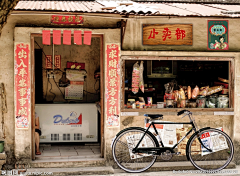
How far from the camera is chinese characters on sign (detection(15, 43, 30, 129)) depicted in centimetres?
693

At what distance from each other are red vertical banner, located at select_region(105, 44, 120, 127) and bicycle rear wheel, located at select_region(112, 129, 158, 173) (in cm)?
49

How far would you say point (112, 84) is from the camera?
7.20 m

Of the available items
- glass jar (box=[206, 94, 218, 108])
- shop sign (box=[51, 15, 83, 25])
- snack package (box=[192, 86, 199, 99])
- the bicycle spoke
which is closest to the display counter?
the bicycle spoke

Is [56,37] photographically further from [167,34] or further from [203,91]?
[203,91]

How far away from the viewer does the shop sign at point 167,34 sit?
732 cm

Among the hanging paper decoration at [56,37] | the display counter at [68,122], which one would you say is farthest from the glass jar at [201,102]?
the hanging paper decoration at [56,37]

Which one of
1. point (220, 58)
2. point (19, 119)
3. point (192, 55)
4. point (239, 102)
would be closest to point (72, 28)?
point (19, 119)

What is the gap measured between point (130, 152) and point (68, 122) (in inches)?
98.8

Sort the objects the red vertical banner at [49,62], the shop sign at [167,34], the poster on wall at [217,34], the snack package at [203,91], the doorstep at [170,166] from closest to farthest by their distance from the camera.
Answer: the doorstep at [170,166], the shop sign at [167,34], the poster on wall at [217,34], the snack package at [203,91], the red vertical banner at [49,62]

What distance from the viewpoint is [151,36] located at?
7336 mm

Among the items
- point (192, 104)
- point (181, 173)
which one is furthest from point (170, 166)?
point (192, 104)

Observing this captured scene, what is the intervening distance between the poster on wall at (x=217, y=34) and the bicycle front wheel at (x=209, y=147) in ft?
6.72

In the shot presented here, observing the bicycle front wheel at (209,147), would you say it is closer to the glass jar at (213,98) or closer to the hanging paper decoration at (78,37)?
the glass jar at (213,98)

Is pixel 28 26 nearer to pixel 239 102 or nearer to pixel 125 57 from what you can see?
pixel 125 57
